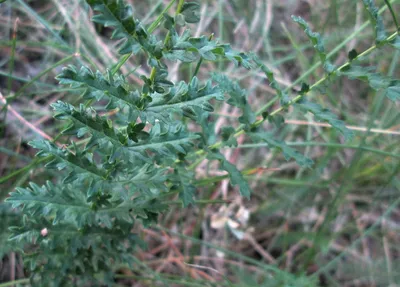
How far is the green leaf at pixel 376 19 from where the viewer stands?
145cm

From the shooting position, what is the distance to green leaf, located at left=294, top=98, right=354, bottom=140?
5.17 feet

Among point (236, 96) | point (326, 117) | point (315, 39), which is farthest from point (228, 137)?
point (315, 39)

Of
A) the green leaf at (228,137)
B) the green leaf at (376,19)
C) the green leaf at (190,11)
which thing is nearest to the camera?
the green leaf at (190,11)

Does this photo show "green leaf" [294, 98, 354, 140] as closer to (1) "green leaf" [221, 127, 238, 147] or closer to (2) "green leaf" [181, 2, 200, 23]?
(1) "green leaf" [221, 127, 238, 147]

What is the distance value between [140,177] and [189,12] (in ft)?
1.85

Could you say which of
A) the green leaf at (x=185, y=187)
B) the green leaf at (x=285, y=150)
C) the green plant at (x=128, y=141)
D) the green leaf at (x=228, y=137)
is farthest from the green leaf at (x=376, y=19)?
the green leaf at (x=185, y=187)

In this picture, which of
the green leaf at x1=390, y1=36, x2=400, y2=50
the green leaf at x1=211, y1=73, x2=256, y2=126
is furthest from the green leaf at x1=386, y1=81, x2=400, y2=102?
the green leaf at x1=211, y1=73, x2=256, y2=126

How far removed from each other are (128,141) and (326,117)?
0.66m

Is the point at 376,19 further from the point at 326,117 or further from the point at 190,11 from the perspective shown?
the point at 190,11

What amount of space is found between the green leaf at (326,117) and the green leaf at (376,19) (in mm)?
280

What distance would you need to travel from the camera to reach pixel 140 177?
157 cm

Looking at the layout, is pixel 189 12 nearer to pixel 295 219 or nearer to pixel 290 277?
pixel 290 277

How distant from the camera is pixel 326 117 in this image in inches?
62.7

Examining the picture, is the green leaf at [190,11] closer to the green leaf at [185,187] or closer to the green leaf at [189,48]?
the green leaf at [189,48]
